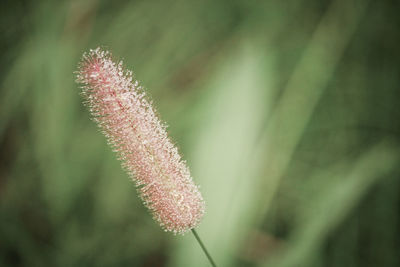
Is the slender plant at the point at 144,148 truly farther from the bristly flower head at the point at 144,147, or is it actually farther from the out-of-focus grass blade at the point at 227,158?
the out-of-focus grass blade at the point at 227,158

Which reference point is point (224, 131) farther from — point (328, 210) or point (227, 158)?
point (328, 210)

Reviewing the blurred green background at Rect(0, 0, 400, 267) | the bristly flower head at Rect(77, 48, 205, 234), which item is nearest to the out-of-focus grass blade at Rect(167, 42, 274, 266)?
the blurred green background at Rect(0, 0, 400, 267)

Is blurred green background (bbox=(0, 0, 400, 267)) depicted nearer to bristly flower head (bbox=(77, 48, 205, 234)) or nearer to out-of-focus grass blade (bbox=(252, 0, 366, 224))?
out-of-focus grass blade (bbox=(252, 0, 366, 224))

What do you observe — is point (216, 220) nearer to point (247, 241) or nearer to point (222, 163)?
point (222, 163)

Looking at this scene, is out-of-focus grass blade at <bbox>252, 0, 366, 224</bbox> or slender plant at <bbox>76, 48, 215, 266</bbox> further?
out-of-focus grass blade at <bbox>252, 0, 366, 224</bbox>

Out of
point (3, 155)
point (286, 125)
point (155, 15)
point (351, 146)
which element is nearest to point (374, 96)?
point (351, 146)

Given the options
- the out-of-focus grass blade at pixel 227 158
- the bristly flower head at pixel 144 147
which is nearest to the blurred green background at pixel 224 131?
the out-of-focus grass blade at pixel 227 158

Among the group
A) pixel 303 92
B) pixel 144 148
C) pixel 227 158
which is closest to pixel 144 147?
pixel 144 148
